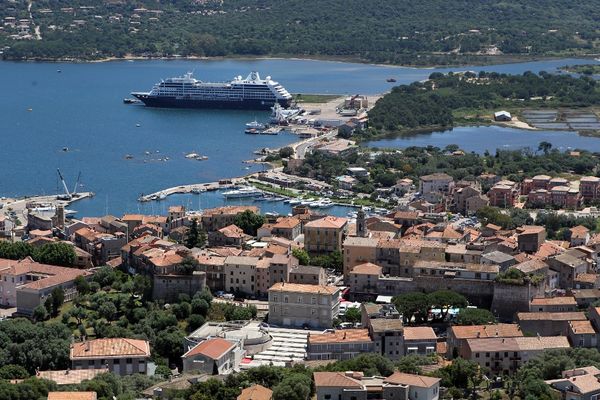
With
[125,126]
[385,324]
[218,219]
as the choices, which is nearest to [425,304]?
[385,324]

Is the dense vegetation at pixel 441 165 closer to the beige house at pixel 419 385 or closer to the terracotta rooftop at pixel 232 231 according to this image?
the terracotta rooftop at pixel 232 231

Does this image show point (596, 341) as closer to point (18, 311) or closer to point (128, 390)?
point (128, 390)

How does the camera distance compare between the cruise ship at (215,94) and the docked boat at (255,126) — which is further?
the cruise ship at (215,94)

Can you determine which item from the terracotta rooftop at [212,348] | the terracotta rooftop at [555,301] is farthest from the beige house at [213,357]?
the terracotta rooftop at [555,301]

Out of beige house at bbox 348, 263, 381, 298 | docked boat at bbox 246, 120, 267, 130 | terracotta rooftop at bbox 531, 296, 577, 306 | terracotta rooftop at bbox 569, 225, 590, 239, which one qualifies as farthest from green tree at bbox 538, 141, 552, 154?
terracotta rooftop at bbox 531, 296, 577, 306

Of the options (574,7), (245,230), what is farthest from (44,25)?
(245,230)

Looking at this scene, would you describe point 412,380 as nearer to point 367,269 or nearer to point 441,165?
point 367,269

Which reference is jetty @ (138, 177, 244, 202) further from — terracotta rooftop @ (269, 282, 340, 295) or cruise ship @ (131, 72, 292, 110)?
cruise ship @ (131, 72, 292, 110)
